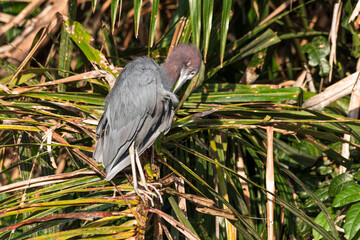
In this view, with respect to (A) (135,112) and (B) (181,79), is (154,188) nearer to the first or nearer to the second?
(A) (135,112)

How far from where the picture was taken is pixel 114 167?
2289mm

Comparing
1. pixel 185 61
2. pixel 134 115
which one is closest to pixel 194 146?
pixel 134 115

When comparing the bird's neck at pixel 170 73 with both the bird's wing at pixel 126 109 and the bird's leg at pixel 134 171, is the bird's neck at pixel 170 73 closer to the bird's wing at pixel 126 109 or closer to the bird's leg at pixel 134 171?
the bird's wing at pixel 126 109

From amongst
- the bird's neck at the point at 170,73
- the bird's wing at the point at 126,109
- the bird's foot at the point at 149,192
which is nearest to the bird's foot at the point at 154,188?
the bird's foot at the point at 149,192

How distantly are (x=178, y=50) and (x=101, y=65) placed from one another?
502 mm

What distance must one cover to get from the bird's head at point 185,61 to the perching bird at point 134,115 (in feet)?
0.50

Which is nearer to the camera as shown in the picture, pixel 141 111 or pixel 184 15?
pixel 141 111

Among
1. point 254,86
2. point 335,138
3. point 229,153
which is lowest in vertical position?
point 229,153

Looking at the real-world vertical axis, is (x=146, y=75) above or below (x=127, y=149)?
above

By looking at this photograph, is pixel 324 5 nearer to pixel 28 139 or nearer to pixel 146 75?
pixel 146 75

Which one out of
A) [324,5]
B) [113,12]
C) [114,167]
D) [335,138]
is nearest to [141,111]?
[114,167]

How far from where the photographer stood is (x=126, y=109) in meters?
2.50

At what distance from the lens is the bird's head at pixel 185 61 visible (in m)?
2.69

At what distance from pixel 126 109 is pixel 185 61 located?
515 millimetres
